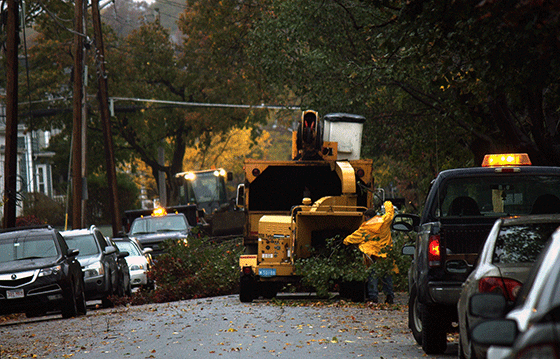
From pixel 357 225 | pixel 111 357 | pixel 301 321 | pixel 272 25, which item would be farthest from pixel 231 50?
pixel 111 357

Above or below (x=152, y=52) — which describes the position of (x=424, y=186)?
below

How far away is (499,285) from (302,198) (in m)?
13.1

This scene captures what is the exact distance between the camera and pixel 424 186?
1073 inches

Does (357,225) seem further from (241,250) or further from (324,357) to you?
(324,357)

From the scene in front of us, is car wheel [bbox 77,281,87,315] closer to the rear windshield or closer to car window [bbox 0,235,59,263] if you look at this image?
car window [bbox 0,235,59,263]

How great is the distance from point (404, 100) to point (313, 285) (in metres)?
8.85

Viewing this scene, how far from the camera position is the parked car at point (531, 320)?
3.19 m

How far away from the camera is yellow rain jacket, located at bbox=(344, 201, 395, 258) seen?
15.4m

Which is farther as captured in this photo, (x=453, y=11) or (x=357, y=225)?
(x=357, y=225)

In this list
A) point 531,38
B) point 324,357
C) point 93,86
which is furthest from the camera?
point 93,86

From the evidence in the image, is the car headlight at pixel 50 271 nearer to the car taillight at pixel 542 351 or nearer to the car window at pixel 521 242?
the car window at pixel 521 242

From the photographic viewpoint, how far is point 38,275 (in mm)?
15930

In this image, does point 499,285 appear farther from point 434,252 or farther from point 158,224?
point 158,224

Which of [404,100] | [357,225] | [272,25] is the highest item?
[272,25]
